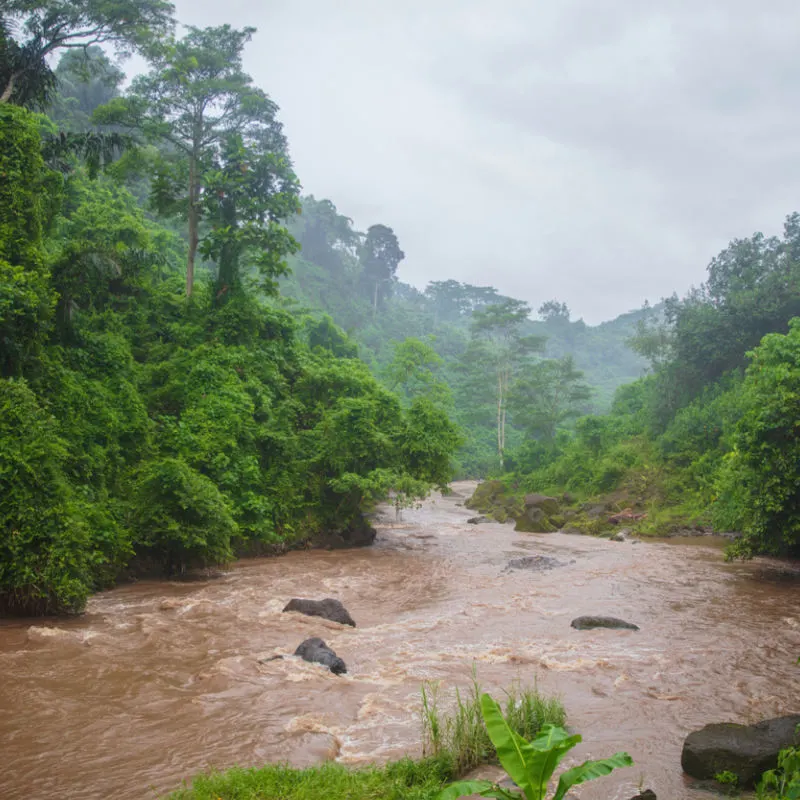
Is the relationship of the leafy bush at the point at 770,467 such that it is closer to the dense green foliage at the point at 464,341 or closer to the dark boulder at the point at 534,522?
the dense green foliage at the point at 464,341

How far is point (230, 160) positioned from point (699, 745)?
24.1 m

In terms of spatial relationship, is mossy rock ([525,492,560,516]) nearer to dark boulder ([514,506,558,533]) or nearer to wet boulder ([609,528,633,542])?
dark boulder ([514,506,558,533])

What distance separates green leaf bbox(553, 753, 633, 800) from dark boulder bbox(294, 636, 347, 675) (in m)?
5.47

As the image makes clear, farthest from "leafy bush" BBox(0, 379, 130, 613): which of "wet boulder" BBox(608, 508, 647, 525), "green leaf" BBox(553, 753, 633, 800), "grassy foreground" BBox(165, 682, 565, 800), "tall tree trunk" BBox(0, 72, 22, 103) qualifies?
"wet boulder" BBox(608, 508, 647, 525)

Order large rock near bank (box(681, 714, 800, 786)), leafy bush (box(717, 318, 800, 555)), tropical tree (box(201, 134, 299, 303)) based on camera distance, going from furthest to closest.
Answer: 1. tropical tree (box(201, 134, 299, 303))
2. leafy bush (box(717, 318, 800, 555))
3. large rock near bank (box(681, 714, 800, 786))

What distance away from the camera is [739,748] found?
5262mm

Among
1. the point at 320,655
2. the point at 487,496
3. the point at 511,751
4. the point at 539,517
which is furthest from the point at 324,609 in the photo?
the point at 487,496

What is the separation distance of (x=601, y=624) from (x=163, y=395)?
1452 cm

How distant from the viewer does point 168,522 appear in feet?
47.0

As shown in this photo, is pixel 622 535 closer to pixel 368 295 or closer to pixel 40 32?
pixel 40 32

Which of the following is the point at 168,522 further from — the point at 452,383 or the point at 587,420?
the point at 452,383

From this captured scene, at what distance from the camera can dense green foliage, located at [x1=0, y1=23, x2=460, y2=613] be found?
11352 millimetres

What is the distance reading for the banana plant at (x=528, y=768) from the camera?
356 centimetres

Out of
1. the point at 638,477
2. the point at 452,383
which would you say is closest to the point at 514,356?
the point at 452,383
